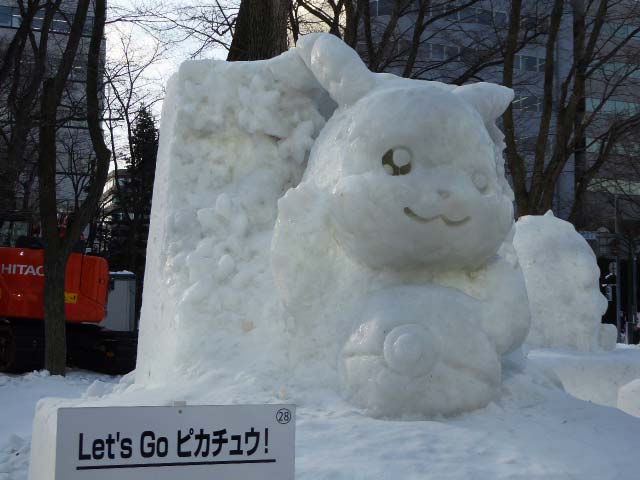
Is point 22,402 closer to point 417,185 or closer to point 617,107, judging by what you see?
point 417,185

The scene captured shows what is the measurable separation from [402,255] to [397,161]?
0.45m

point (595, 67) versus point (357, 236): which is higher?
point (595, 67)

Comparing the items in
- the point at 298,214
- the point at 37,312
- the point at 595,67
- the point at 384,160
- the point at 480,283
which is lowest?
the point at 37,312

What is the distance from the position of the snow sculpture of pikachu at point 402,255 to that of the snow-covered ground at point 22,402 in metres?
1.65

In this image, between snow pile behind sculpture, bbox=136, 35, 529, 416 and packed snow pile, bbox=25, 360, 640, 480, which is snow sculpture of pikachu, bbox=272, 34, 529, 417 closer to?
snow pile behind sculpture, bbox=136, 35, 529, 416

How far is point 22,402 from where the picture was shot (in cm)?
875

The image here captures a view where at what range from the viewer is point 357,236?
4000 mm

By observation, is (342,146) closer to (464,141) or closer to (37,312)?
(464,141)

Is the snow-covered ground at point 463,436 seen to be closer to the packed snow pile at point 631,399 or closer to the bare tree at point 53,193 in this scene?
the packed snow pile at point 631,399

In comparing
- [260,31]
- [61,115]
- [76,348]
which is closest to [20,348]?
[76,348]

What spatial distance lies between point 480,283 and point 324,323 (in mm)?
801

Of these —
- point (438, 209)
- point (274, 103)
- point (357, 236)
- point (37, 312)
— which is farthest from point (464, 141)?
point (37, 312)

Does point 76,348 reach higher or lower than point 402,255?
lower

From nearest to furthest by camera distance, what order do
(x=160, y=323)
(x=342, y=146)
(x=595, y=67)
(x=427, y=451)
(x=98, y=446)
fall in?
(x=98, y=446), (x=427, y=451), (x=342, y=146), (x=160, y=323), (x=595, y=67)
